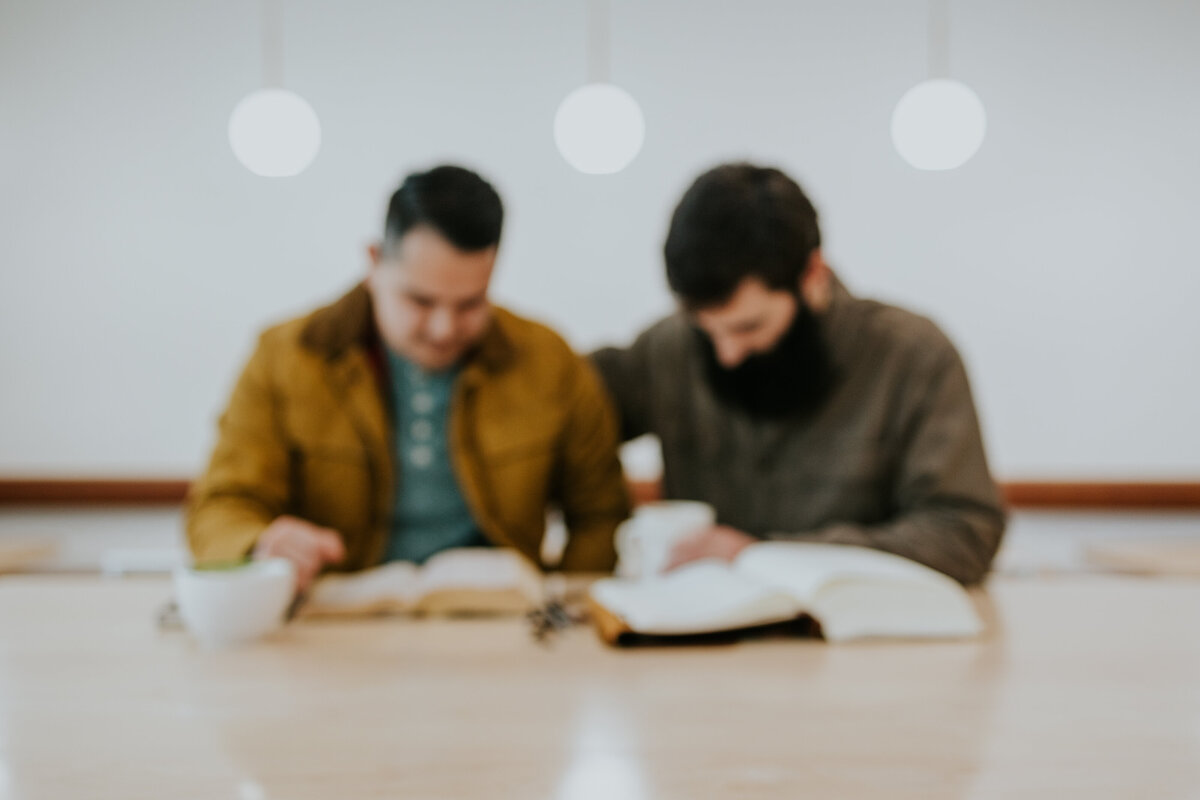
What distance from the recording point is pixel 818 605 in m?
1.10

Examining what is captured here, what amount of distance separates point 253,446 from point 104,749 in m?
0.82

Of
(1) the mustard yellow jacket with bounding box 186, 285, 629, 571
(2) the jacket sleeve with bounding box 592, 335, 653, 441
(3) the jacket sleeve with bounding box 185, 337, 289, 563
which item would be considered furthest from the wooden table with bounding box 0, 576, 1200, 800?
(2) the jacket sleeve with bounding box 592, 335, 653, 441

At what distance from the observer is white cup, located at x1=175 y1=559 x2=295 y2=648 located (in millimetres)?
1031

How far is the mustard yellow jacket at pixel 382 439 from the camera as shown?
1.59m

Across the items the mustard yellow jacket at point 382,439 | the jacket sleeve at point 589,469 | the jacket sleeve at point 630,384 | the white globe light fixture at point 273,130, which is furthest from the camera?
the white globe light fixture at point 273,130

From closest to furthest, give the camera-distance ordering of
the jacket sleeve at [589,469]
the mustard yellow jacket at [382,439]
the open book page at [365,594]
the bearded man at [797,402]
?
the open book page at [365,594] < the bearded man at [797,402] < the mustard yellow jacket at [382,439] < the jacket sleeve at [589,469]

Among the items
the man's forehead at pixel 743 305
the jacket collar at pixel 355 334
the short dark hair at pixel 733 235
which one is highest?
the short dark hair at pixel 733 235

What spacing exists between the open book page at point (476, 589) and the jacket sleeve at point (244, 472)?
0.28 meters

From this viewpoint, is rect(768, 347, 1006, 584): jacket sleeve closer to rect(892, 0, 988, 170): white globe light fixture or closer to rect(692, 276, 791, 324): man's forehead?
rect(692, 276, 791, 324): man's forehead

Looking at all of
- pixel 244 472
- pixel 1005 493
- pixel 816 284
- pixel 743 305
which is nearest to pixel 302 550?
pixel 244 472

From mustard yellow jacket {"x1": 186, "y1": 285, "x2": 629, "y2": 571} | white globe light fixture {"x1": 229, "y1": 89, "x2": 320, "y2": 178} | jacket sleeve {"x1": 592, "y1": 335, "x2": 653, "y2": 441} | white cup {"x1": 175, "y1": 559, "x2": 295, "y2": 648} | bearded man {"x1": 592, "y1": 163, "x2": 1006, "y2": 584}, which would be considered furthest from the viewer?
white globe light fixture {"x1": 229, "y1": 89, "x2": 320, "y2": 178}

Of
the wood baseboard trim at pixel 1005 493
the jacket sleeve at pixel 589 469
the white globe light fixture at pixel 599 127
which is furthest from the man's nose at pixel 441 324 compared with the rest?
the wood baseboard trim at pixel 1005 493

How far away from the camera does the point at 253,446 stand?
1.55 m

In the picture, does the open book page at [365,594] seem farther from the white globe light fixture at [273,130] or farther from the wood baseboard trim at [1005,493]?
the wood baseboard trim at [1005,493]
